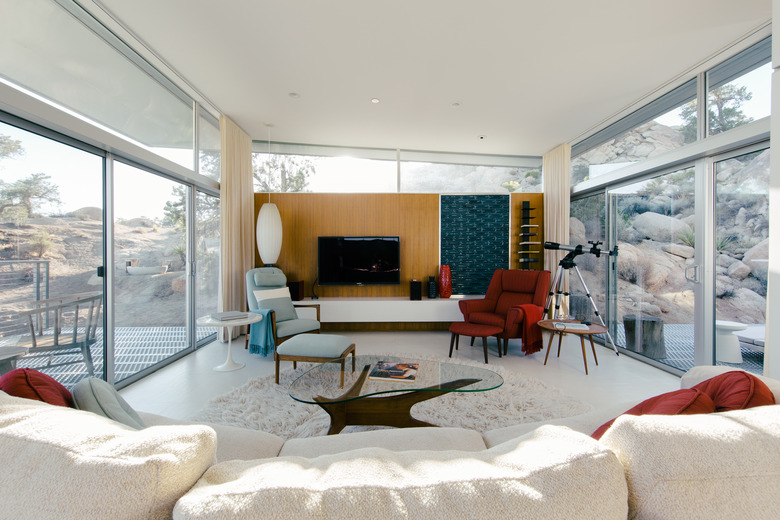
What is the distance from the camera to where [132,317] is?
3.01 metres

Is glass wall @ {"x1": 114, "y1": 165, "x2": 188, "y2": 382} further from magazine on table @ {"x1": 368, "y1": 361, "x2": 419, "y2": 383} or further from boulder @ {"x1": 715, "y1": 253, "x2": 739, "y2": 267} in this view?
boulder @ {"x1": 715, "y1": 253, "x2": 739, "y2": 267}

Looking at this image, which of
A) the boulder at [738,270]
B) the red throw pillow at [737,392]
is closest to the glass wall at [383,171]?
the boulder at [738,270]

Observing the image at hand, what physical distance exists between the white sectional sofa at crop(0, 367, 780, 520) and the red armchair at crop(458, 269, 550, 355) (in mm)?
3009

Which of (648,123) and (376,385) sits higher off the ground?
(648,123)

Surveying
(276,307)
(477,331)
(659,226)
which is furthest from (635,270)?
(276,307)

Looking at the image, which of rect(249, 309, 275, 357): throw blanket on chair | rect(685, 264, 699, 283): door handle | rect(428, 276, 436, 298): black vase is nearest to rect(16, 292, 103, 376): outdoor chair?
rect(249, 309, 275, 357): throw blanket on chair

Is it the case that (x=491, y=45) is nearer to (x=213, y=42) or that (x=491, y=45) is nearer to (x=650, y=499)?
(x=213, y=42)

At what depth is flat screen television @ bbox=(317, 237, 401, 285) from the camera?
489 centimetres

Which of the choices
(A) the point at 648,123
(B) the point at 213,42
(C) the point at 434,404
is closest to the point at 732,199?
(A) the point at 648,123

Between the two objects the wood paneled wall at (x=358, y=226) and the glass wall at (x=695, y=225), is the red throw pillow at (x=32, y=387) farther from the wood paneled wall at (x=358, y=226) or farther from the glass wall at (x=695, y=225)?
the glass wall at (x=695, y=225)

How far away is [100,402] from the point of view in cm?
113

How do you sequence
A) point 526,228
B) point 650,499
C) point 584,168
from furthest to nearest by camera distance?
point 526,228 → point 584,168 → point 650,499

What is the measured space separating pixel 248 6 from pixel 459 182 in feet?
11.7

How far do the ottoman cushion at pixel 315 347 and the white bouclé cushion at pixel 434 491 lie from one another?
212cm
